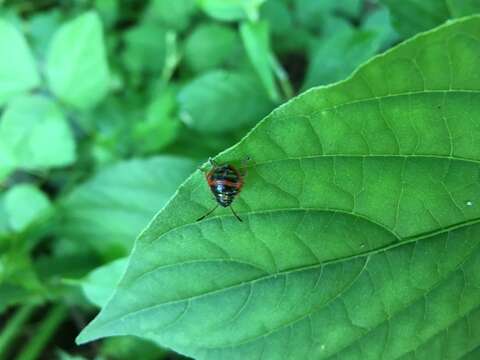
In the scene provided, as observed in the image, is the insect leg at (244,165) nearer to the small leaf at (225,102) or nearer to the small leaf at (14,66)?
the small leaf at (225,102)

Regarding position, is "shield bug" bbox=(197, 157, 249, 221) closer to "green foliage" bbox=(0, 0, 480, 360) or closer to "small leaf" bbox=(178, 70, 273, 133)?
"green foliage" bbox=(0, 0, 480, 360)

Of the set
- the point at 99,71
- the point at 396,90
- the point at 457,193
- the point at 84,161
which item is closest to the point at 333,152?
the point at 396,90

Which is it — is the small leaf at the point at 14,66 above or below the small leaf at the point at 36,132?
above

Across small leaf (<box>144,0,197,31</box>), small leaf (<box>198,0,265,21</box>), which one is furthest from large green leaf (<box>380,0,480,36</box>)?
small leaf (<box>144,0,197,31</box>)

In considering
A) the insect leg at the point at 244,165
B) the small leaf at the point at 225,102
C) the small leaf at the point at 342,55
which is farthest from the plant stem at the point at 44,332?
the insect leg at the point at 244,165

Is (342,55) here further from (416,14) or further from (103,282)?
(103,282)

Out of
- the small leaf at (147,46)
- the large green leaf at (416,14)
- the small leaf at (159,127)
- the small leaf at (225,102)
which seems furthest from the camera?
the small leaf at (147,46)

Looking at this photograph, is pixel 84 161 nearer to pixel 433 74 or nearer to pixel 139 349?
pixel 139 349

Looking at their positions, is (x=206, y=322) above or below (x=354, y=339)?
above
